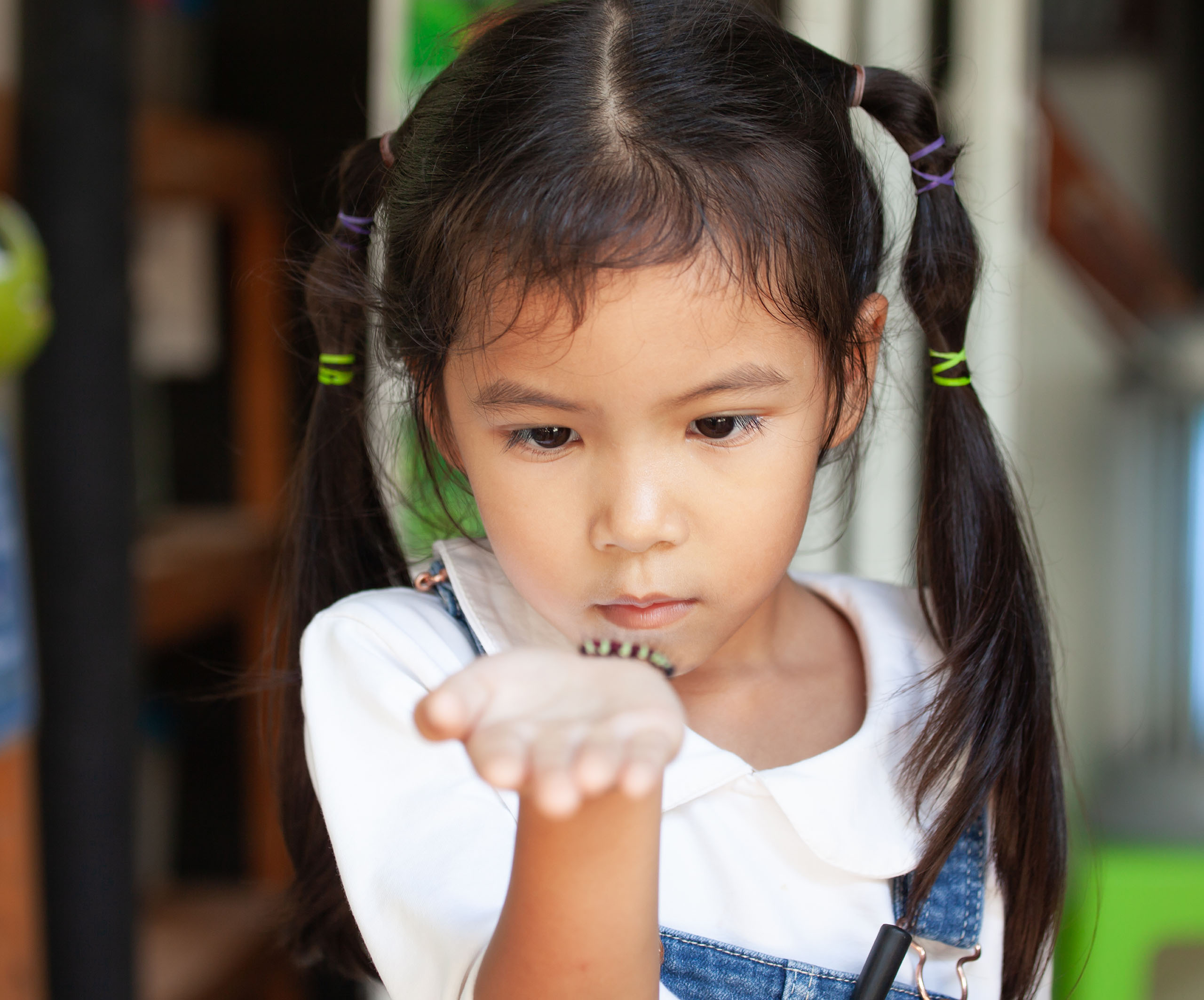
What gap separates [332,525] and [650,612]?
0.24 m

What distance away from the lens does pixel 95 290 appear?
1.23 metres

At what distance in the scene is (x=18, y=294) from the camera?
3.27 ft

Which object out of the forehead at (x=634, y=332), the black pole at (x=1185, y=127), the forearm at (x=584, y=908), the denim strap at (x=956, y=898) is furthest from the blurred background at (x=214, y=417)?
the black pole at (x=1185, y=127)

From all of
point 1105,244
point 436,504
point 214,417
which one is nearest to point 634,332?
point 436,504

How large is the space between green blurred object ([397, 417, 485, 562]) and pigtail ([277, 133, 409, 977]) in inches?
1.6

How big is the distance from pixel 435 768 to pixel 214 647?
1.31 metres

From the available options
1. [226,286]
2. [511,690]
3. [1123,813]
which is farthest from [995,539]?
[1123,813]

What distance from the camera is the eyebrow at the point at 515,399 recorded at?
0.55 meters

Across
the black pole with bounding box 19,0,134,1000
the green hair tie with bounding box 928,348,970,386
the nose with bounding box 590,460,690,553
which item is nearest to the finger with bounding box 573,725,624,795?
the nose with bounding box 590,460,690,553

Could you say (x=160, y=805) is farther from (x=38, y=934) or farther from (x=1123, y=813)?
(x=1123, y=813)

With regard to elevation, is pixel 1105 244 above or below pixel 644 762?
above

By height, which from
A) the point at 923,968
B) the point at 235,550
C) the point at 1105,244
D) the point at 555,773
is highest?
the point at 1105,244

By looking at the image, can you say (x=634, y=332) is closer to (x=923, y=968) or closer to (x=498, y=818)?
(x=498, y=818)

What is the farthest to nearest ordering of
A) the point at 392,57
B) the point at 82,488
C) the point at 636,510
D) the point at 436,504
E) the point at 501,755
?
the point at 392,57
the point at 82,488
the point at 436,504
the point at 636,510
the point at 501,755
